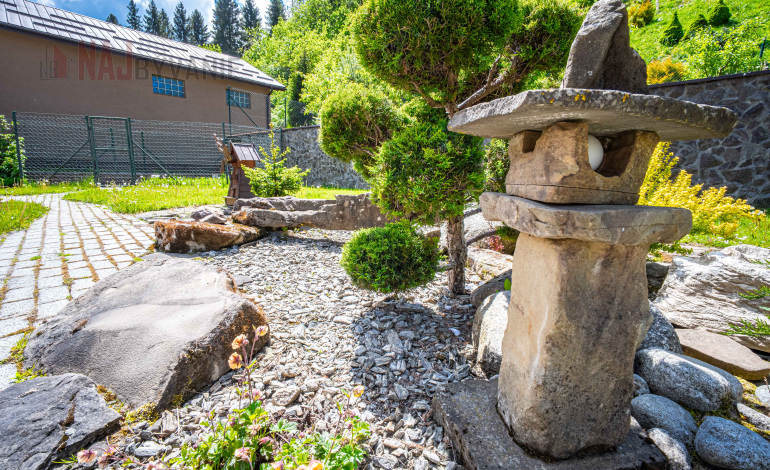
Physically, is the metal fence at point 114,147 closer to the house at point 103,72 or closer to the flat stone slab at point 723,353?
the house at point 103,72

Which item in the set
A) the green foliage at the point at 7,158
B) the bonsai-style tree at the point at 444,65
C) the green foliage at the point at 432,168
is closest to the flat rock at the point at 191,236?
the bonsai-style tree at the point at 444,65

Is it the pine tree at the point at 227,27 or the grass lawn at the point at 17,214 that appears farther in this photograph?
the pine tree at the point at 227,27

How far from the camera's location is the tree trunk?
12.0 ft

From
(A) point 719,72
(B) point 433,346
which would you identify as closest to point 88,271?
(B) point 433,346

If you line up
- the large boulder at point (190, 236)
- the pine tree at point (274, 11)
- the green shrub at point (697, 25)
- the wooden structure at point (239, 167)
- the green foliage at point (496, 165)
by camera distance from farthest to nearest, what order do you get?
the pine tree at point (274, 11)
the green shrub at point (697, 25)
the wooden structure at point (239, 167)
the large boulder at point (190, 236)
the green foliage at point (496, 165)

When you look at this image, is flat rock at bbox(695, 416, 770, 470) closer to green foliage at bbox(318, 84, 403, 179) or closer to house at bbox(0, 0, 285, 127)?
green foliage at bbox(318, 84, 403, 179)

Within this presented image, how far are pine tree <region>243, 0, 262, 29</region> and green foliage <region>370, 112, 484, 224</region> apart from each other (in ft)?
177

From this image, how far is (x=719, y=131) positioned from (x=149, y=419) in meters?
3.30

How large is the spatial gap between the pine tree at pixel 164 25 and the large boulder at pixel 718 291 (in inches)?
2435

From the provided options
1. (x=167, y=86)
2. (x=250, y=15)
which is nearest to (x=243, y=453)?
(x=167, y=86)

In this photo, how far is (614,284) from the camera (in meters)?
1.68

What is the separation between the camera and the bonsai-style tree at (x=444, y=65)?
2.70 meters

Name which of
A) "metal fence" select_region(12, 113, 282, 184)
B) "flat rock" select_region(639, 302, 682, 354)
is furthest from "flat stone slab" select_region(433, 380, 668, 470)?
"metal fence" select_region(12, 113, 282, 184)

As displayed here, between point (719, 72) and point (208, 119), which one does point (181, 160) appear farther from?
point (719, 72)
